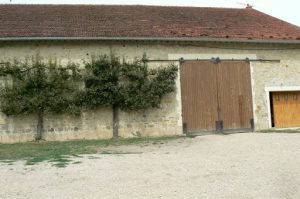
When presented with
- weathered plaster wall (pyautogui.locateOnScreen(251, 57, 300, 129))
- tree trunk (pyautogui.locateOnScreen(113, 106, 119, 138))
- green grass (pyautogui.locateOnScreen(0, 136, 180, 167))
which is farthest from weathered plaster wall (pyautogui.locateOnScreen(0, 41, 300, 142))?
green grass (pyautogui.locateOnScreen(0, 136, 180, 167))

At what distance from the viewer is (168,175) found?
688cm

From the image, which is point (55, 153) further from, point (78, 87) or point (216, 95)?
point (216, 95)

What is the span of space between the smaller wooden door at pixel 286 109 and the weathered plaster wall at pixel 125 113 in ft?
2.12

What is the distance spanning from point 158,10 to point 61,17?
14.7ft

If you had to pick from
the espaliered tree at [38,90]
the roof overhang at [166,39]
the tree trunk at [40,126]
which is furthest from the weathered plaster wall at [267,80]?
the tree trunk at [40,126]

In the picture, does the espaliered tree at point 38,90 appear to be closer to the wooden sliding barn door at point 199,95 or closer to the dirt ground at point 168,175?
the wooden sliding barn door at point 199,95

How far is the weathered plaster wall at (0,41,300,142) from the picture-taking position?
13.6 meters

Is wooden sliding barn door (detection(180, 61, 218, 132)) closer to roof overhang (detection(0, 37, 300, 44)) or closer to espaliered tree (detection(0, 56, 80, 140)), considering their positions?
roof overhang (detection(0, 37, 300, 44))

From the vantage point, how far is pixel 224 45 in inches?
595

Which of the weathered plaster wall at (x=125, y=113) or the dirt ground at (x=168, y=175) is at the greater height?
the weathered plaster wall at (x=125, y=113)

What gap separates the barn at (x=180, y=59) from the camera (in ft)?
45.0

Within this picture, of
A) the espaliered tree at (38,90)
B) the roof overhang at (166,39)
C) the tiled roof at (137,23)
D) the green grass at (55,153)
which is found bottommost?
the green grass at (55,153)

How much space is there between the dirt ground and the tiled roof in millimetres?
5773

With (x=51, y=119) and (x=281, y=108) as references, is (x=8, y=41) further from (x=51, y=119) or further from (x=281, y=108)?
(x=281, y=108)
